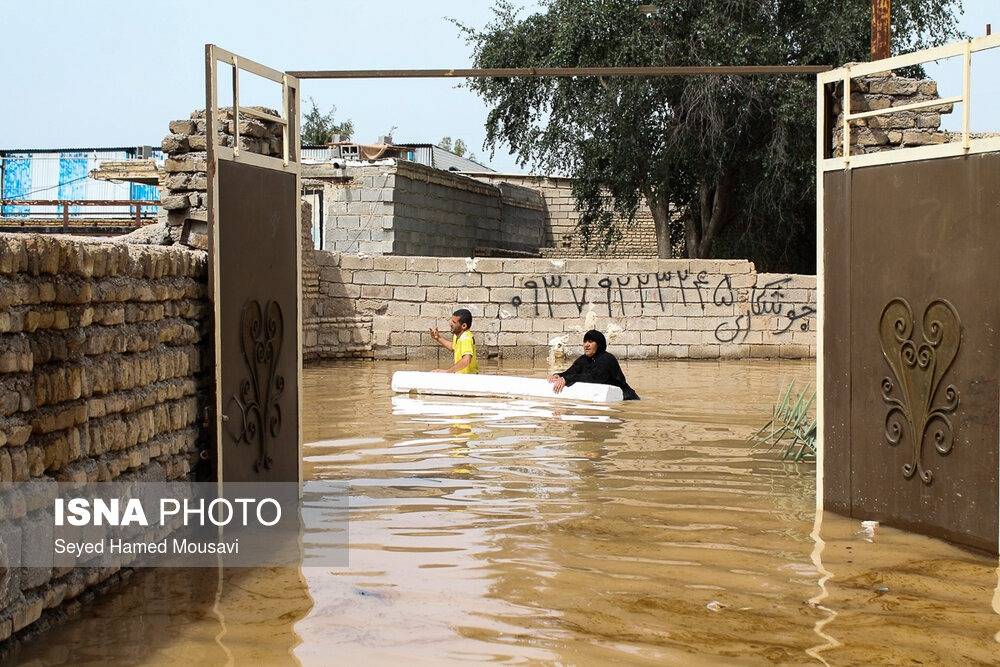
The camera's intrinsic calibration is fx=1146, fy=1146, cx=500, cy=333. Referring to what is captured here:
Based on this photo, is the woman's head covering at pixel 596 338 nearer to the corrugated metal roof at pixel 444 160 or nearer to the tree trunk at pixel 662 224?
the tree trunk at pixel 662 224

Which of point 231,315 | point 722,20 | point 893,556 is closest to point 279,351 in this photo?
point 231,315

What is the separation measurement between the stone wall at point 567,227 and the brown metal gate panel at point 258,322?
26.7 meters

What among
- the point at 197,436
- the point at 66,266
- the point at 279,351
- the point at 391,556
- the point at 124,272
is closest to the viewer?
the point at 66,266

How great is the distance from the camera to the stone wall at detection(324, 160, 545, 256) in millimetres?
24922

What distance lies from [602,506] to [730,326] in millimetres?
15029

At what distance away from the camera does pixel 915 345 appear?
6555 mm

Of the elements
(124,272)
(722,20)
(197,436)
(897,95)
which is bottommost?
(197,436)

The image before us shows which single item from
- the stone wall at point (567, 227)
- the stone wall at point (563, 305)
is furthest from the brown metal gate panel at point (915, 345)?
the stone wall at point (567, 227)

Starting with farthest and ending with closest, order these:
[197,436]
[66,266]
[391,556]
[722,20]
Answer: [722,20] < [197,436] < [391,556] < [66,266]

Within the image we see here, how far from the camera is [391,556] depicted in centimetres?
605

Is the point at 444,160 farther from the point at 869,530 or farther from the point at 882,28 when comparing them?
the point at 869,530

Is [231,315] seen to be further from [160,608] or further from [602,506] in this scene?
[602,506]

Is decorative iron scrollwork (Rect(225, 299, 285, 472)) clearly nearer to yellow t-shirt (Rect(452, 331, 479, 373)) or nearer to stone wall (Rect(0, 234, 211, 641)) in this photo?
stone wall (Rect(0, 234, 211, 641))

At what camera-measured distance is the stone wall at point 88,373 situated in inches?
170
